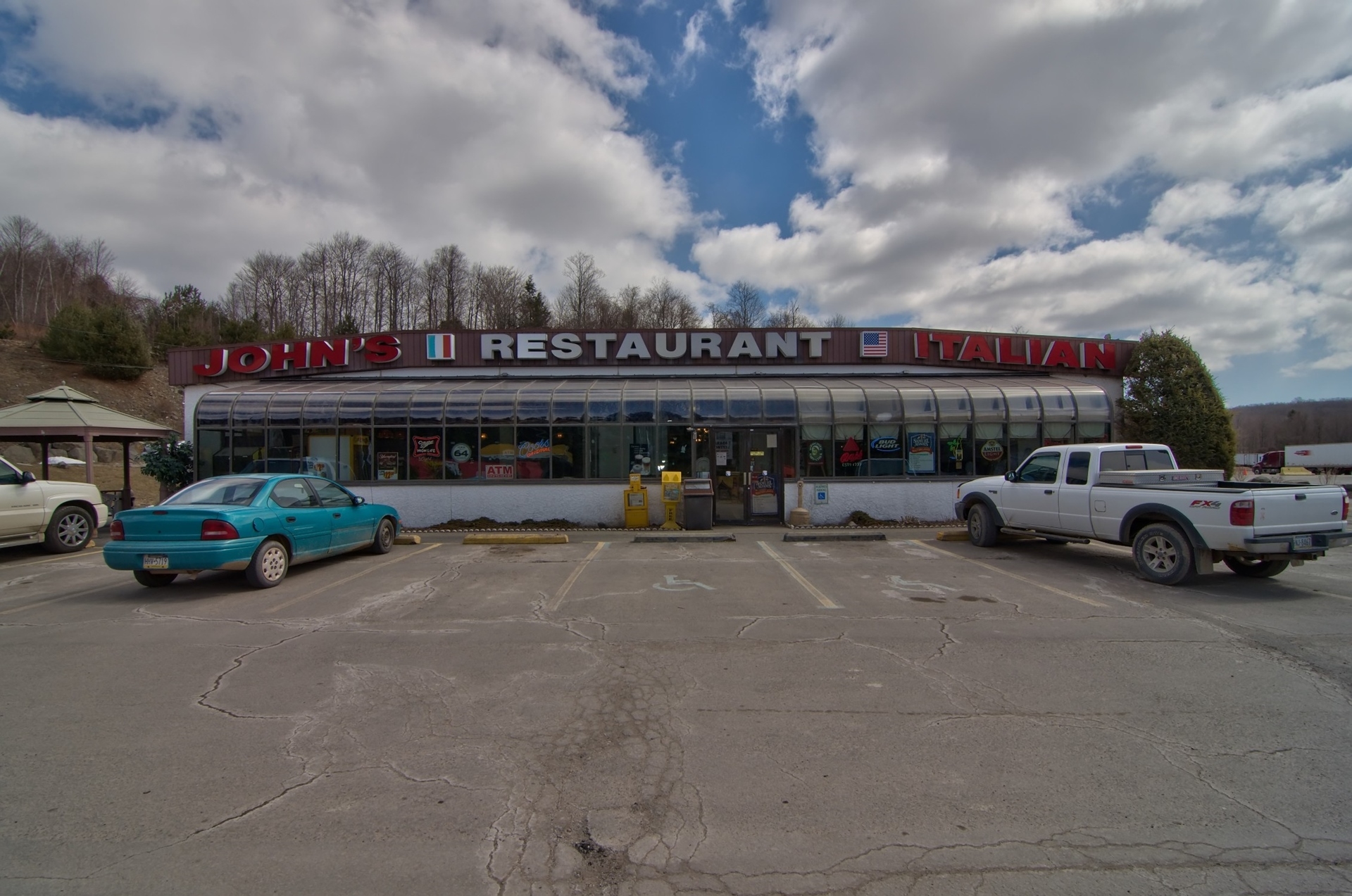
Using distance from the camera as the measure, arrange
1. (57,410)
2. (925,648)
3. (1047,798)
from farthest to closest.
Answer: (57,410) < (925,648) < (1047,798)

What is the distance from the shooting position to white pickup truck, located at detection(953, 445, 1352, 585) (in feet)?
26.6

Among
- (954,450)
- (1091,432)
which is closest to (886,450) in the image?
(954,450)

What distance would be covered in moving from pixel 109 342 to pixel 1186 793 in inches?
2447

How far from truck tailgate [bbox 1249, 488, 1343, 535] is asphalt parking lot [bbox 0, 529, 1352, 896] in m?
0.91

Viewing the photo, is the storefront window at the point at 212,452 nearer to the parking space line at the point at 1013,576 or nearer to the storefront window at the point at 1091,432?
the parking space line at the point at 1013,576

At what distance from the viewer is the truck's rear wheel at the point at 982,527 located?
12.4 meters

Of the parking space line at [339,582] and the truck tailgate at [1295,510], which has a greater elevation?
the truck tailgate at [1295,510]

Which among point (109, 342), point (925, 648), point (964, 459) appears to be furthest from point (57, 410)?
point (109, 342)

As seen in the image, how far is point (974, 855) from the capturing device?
2941mm

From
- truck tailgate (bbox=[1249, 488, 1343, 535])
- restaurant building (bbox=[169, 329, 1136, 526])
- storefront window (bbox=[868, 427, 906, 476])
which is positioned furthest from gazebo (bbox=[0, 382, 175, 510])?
truck tailgate (bbox=[1249, 488, 1343, 535])

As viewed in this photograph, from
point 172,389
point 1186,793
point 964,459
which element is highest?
point 172,389

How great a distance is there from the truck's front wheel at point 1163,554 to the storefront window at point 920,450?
7.24 m

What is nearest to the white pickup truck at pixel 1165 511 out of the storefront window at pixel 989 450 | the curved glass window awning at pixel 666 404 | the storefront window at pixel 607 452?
the storefront window at pixel 989 450

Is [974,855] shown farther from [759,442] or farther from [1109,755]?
[759,442]
